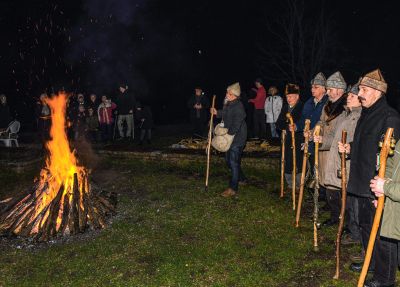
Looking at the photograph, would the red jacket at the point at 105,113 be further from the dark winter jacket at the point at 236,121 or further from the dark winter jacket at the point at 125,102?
the dark winter jacket at the point at 236,121

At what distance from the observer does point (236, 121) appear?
8.56 meters

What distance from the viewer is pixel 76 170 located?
8.05m

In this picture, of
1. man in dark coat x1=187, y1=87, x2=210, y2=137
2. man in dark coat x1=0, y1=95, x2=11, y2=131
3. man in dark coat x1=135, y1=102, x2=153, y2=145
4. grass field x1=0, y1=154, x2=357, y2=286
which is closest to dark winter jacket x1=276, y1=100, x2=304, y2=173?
grass field x1=0, y1=154, x2=357, y2=286

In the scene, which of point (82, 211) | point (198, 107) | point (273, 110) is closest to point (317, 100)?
point (82, 211)

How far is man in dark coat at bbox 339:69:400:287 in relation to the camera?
4.71m

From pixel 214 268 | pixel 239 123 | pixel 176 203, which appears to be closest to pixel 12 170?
pixel 176 203

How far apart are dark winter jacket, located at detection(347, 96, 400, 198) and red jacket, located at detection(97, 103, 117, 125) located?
42.1 ft

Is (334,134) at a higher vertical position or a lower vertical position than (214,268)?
higher

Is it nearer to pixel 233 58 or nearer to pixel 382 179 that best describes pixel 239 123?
pixel 382 179

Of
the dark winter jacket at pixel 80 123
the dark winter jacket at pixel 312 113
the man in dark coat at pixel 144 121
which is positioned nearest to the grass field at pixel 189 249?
the dark winter jacket at pixel 312 113

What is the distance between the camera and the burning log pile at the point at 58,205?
7.07m

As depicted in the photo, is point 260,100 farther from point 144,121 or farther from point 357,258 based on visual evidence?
point 357,258

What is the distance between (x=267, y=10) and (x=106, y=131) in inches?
698

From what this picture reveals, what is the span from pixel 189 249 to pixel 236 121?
3.25m
